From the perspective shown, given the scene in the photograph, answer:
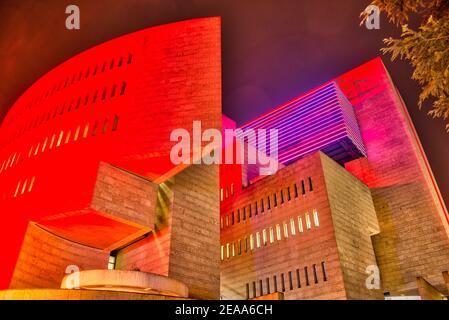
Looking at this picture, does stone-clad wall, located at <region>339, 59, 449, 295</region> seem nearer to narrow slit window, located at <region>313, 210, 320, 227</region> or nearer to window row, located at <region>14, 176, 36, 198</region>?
narrow slit window, located at <region>313, 210, 320, 227</region>

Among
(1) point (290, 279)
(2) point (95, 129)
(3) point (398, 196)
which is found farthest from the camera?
(3) point (398, 196)

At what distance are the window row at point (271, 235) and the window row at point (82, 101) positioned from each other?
1695 centimetres

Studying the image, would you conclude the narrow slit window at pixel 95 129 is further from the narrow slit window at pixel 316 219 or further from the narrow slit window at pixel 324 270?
the narrow slit window at pixel 324 270

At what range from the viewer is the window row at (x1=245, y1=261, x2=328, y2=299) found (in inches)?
1016

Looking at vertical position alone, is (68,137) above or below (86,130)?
below

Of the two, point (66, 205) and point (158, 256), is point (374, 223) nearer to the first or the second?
point (158, 256)

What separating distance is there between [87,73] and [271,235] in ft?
65.0

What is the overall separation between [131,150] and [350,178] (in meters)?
21.2

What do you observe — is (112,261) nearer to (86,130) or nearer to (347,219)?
(86,130)

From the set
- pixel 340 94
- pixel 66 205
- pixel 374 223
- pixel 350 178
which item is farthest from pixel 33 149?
pixel 340 94

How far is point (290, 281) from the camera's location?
27547mm

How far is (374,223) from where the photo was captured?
33031 mm

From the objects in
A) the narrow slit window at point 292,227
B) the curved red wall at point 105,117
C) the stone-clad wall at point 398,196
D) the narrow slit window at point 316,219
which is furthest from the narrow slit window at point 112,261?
the stone-clad wall at point 398,196

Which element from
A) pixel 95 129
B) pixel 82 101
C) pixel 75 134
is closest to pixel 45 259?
pixel 75 134
